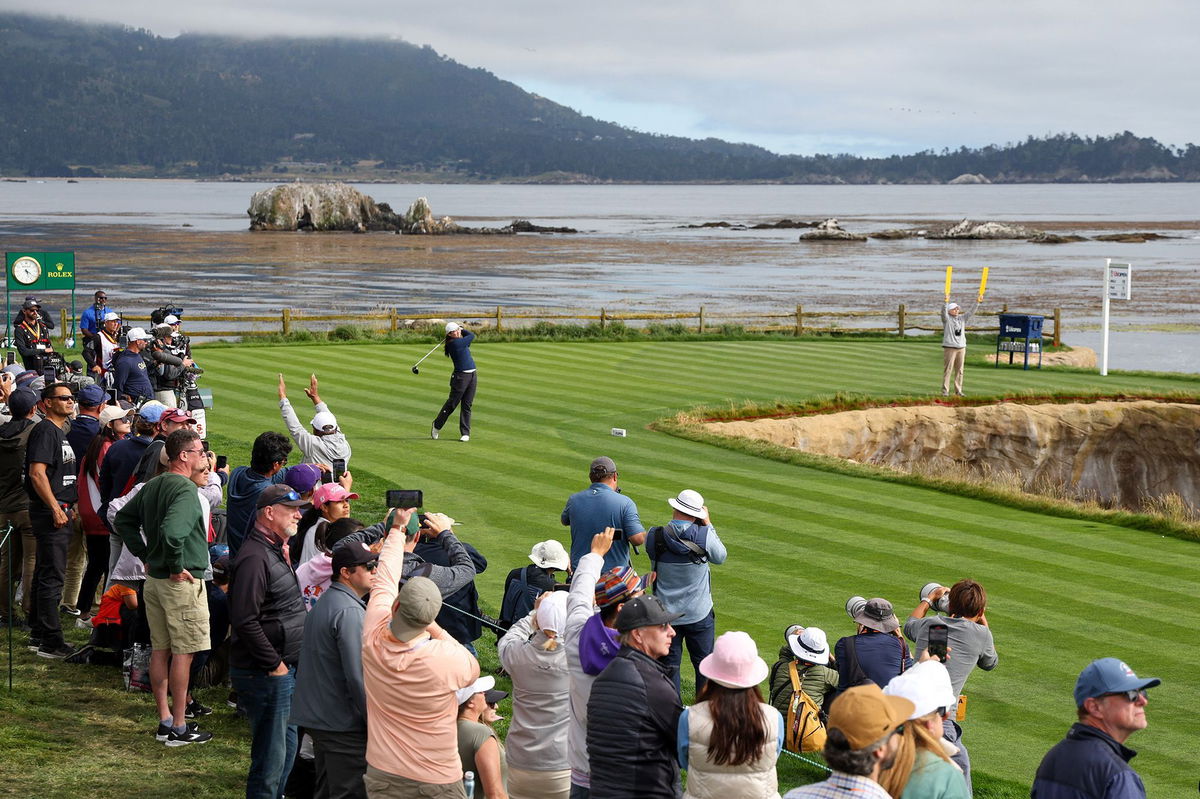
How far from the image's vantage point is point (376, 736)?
6430mm

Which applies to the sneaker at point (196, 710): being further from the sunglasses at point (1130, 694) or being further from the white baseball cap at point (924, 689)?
the sunglasses at point (1130, 694)

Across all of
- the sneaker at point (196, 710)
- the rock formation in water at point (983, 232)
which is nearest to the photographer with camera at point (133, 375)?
the sneaker at point (196, 710)

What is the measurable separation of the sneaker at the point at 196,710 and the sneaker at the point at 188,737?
1.15ft

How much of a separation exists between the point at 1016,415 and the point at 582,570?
19719mm

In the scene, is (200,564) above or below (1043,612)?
above

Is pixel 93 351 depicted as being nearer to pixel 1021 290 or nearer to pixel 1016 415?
pixel 1016 415

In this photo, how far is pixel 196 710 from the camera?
9.32 metres

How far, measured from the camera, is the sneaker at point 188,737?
866cm

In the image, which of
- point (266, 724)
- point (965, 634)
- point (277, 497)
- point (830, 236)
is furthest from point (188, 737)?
point (830, 236)

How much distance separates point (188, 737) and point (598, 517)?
346cm

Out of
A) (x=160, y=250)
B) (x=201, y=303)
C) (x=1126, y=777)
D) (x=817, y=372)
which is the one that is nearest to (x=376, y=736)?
(x=1126, y=777)

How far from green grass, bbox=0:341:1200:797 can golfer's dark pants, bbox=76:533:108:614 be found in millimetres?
1085

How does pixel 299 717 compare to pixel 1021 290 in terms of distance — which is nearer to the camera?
pixel 299 717

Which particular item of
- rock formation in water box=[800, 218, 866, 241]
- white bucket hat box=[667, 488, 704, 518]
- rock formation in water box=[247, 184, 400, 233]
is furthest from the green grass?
rock formation in water box=[247, 184, 400, 233]
